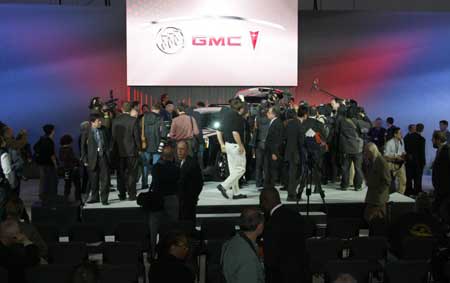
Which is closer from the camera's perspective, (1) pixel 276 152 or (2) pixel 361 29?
(1) pixel 276 152

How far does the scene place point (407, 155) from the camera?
13969 mm

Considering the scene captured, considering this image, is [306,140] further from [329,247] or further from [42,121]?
[42,121]

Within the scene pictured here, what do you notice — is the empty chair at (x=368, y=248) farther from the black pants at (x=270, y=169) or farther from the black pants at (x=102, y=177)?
the black pants at (x=270, y=169)

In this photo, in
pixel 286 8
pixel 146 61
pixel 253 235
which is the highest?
pixel 286 8

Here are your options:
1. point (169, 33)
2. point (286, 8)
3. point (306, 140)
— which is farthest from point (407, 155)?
point (169, 33)

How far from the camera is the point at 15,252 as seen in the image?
252 inches

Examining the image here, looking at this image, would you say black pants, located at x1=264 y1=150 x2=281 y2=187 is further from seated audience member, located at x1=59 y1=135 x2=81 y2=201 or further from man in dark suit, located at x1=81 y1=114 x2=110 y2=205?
seated audience member, located at x1=59 y1=135 x2=81 y2=201

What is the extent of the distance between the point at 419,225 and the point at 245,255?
314 cm

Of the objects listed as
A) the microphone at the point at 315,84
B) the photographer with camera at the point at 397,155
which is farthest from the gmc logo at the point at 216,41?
the photographer with camera at the point at 397,155

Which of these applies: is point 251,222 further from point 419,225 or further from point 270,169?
point 270,169

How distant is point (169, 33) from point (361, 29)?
4799mm

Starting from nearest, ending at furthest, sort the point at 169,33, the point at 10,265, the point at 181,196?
the point at 10,265 → the point at 181,196 → the point at 169,33

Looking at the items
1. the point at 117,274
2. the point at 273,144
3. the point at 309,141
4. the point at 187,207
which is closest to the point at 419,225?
the point at 187,207

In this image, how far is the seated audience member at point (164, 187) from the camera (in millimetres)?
8602
